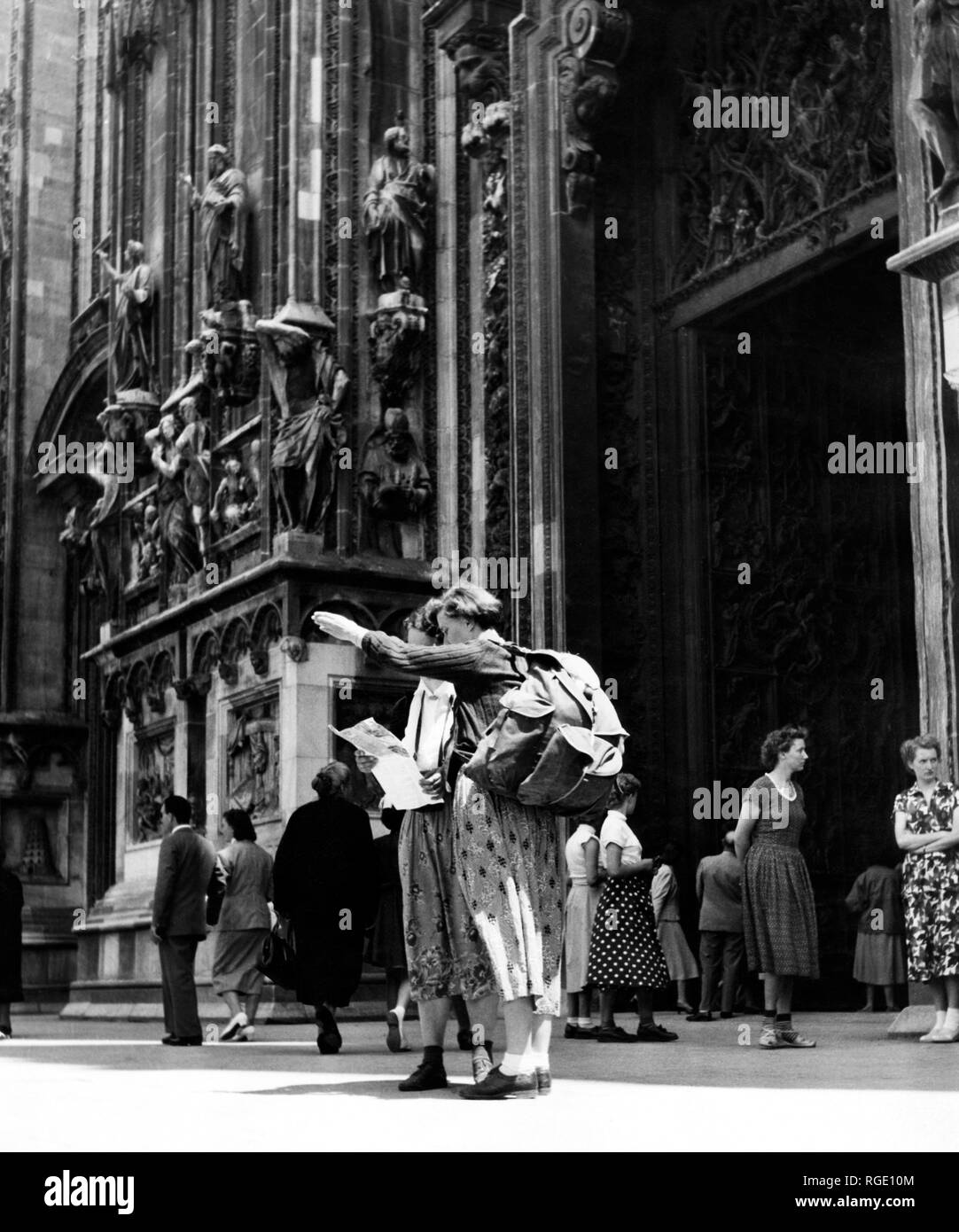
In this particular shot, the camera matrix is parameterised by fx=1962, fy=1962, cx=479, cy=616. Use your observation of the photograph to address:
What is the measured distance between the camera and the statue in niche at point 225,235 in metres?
21.2

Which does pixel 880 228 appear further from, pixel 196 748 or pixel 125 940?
pixel 125 940

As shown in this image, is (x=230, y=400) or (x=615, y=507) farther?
(x=230, y=400)

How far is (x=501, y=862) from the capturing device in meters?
7.93

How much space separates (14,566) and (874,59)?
720 inches

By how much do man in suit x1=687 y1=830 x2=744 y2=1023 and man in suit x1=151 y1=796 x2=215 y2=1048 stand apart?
4.01 metres

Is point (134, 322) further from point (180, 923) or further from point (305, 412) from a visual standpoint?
point (180, 923)

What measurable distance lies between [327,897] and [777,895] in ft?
8.63

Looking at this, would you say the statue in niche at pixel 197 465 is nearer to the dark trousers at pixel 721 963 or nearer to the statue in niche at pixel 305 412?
the statue in niche at pixel 305 412

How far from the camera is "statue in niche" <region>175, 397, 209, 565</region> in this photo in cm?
2184

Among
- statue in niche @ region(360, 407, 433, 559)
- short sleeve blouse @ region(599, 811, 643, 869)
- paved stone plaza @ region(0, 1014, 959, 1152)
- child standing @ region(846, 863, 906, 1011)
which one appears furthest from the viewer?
statue in niche @ region(360, 407, 433, 559)

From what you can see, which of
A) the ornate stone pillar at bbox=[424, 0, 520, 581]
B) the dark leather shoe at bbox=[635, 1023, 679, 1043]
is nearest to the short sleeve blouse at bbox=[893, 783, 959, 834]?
the dark leather shoe at bbox=[635, 1023, 679, 1043]

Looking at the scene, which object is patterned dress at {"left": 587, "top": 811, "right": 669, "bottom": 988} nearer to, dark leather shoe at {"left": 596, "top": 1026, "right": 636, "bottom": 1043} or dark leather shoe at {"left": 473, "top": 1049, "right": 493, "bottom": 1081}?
dark leather shoe at {"left": 596, "top": 1026, "right": 636, "bottom": 1043}
